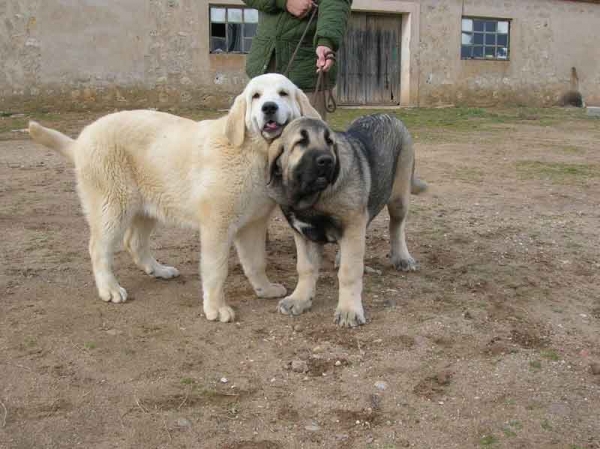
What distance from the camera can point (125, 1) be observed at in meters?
14.5

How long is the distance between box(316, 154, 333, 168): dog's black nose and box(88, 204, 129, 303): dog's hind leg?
1365mm

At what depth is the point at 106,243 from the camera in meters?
4.05

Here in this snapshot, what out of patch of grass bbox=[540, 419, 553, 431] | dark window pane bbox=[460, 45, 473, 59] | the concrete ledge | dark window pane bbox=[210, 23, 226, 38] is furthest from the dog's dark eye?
dark window pane bbox=[460, 45, 473, 59]

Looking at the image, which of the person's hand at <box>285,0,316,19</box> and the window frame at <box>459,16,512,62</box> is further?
the window frame at <box>459,16,512,62</box>

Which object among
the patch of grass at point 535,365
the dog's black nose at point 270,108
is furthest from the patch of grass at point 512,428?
the dog's black nose at point 270,108

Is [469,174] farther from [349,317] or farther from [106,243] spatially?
[106,243]

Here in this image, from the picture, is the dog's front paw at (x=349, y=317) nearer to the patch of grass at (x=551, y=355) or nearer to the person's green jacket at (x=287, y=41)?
the patch of grass at (x=551, y=355)

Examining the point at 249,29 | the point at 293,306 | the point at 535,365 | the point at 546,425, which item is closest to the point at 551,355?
the point at 535,365

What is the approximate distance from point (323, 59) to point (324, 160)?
1299 mm

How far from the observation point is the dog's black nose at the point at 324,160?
3355 mm

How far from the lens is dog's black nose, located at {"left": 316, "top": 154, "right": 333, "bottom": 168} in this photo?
336 centimetres

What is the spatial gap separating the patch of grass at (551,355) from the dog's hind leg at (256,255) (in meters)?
A: 1.61

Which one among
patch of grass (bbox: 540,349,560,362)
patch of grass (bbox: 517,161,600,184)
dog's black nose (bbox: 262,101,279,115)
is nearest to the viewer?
patch of grass (bbox: 540,349,560,362)

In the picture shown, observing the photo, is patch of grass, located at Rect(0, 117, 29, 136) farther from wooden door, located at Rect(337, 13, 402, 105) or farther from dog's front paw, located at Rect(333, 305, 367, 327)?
dog's front paw, located at Rect(333, 305, 367, 327)
